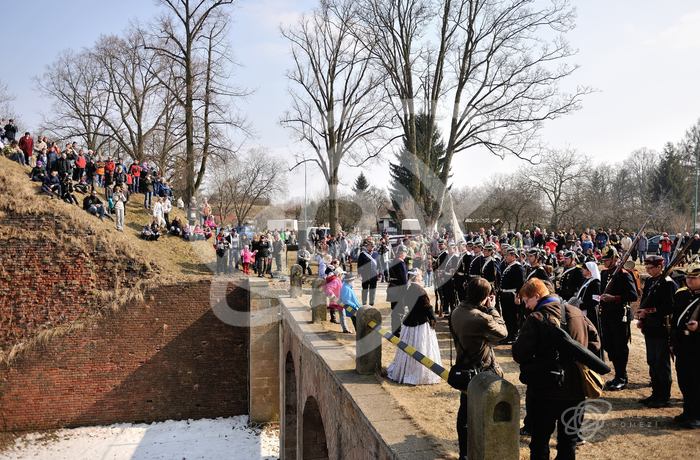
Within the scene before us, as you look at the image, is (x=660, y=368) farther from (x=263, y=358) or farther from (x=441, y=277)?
(x=263, y=358)

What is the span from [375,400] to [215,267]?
1449cm

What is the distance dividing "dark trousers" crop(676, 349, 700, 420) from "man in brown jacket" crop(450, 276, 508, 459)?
7.42 feet

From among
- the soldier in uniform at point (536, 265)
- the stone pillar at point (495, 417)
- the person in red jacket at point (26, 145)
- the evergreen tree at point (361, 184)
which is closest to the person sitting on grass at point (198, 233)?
the person in red jacket at point (26, 145)

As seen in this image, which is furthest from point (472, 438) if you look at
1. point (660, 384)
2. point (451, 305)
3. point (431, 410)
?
Answer: point (451, 305)

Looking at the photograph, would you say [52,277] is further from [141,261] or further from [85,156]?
[85,156]

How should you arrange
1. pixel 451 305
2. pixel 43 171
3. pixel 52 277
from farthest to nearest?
pixel 43 171 → pixel 52 277 → pixel 451 305

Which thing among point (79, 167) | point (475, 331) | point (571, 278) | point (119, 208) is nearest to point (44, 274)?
point (119, 208)

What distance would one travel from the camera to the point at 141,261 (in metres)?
17.4

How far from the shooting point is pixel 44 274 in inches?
647

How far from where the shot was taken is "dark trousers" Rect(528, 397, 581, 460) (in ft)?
15.3

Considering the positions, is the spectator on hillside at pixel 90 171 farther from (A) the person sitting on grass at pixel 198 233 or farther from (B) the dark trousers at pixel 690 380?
(B) the dark trousers at pixel 690 380

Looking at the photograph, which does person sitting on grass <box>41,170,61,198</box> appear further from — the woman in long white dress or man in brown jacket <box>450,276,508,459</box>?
man in brown jacket <box>450,276,508,459</box>

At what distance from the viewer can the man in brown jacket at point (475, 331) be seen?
5230 millimetres

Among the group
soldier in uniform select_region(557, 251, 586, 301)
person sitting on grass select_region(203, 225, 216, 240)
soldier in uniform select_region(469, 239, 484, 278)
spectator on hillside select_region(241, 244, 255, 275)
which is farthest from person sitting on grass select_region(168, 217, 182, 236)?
soldier in uniform select_region(557, 251, 586, 301)
